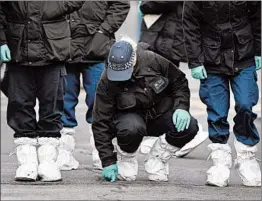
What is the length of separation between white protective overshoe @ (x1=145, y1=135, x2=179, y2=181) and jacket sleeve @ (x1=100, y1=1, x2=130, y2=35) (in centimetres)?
124

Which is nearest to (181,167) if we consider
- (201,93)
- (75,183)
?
(201,93)

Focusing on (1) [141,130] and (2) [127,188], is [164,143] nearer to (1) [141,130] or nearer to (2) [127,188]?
(1) [141,130]

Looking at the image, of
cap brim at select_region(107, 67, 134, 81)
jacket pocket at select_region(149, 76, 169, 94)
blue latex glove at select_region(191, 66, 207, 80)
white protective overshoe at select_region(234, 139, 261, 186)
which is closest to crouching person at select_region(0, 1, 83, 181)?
cap brim at select_region(107, 67, 134, 81)

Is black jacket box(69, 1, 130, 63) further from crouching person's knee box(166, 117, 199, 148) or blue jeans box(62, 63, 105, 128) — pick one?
crouching person's knee box(166, 117, 199, 148)

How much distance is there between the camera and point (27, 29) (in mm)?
6926

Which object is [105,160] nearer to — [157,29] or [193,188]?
[193,188]

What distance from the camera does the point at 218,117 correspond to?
7.24 meters

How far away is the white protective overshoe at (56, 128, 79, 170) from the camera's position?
7793 mm

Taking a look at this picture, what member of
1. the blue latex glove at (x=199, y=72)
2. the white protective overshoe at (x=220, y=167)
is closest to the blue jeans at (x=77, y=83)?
→ the blue latex glove at (x=199, y=72)

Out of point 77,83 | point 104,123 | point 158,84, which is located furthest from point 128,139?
point 77,83

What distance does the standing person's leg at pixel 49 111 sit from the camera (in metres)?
7.02

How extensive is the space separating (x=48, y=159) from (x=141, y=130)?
0.69m

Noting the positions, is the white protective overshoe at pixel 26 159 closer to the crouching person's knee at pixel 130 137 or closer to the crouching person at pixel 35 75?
the crouching person at pixel 35 75

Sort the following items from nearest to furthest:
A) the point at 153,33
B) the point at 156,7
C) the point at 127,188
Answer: the point at 127,188 < the point at 156,7 < the point at 153,33
